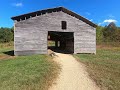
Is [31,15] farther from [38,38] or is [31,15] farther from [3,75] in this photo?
[3,75]

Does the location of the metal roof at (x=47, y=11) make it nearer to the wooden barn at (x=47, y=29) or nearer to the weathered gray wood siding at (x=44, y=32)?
the wooden barn at (x=47, y=29)

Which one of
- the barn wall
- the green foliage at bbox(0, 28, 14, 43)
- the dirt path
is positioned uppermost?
the green foliage at bbox(0, 28, 14, 43)

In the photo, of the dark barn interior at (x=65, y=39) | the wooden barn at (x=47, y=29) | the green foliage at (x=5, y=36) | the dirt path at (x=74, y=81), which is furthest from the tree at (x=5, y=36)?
the dirt path at (x=74, y=81)

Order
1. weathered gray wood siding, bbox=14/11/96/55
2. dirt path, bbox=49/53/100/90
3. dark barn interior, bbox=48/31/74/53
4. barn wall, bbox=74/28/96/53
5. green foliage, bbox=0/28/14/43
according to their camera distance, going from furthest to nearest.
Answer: green foliage, bbox=0/28/14/43 → dark barn interior, bbox=48/31/74/53 → barn wall, bbox=74/28/96/53 → weathered gray wood siding, bbox=14/11/96/55 → dirt path, bbox=49/53/100/90

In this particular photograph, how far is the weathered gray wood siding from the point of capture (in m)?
24.8

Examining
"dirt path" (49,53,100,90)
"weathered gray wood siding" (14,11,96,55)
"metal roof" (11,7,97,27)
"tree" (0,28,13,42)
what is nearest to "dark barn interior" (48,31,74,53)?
"weathered gray wood siding" (14,11,96,55)

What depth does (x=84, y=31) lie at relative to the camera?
27.6 meters

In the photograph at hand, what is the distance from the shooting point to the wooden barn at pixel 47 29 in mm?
24795

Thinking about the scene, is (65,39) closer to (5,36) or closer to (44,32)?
(44,32)

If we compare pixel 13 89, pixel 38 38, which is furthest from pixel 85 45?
pixel 13 89

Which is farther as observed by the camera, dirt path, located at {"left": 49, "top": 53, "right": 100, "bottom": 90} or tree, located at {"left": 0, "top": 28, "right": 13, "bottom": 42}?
tree, located at {"left": 0, "top": 28, "right": 13, "bottom": 42}

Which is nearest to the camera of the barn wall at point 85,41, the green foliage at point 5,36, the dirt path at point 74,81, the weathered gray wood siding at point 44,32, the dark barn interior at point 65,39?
the dirt path at point 74,81

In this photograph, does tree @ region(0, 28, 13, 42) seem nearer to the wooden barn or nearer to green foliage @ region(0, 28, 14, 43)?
green foliage @ region(0, 28, 14, 43)

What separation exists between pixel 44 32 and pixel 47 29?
0.58 metres
